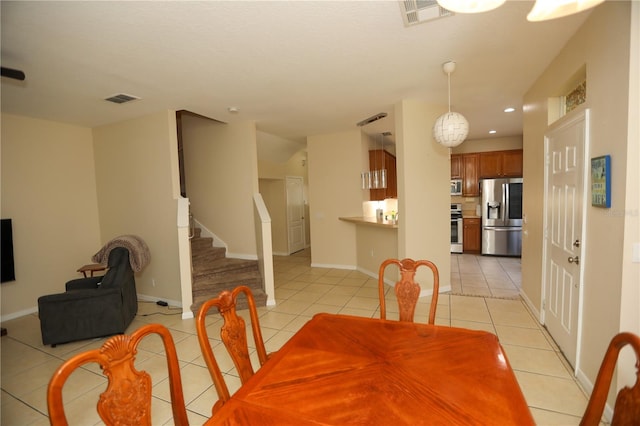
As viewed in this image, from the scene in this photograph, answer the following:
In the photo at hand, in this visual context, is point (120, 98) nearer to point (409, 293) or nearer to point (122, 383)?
point (122, 383)

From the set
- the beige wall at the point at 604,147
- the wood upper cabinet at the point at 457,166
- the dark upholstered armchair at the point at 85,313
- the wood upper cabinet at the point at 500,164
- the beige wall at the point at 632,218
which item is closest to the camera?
the beige wall at the point at 632,218

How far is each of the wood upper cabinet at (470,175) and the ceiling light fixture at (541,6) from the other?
6531 millimetres

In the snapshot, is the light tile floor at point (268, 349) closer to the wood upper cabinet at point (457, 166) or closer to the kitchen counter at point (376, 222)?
the kitchen counter at point (376, 222)

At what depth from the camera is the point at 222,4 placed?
1.92 meters

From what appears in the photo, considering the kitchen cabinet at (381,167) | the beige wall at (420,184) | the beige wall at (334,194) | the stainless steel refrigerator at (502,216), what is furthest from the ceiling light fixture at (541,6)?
the stainless steel refrigerator at (502,216)

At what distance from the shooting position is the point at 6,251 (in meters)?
3.98

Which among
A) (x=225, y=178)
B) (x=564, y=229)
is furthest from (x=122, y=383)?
(x=225, y=178)

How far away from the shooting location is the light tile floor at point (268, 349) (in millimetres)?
2180

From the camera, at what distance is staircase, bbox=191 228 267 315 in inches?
166

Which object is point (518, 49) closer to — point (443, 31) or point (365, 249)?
point (443, 31)

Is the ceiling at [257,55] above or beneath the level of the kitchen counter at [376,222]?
above

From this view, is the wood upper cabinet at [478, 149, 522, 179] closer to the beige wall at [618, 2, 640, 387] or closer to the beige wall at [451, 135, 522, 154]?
the beige wall at [451, 135, 522, 154]

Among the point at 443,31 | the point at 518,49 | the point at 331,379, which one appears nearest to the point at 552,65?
the point at 518,49

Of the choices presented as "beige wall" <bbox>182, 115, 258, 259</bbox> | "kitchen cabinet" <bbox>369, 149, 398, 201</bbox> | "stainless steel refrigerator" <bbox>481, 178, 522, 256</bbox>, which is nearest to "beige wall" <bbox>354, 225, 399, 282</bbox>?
"kitchen cabinet" <bbox>369, 149, 398, 201</bbox>
